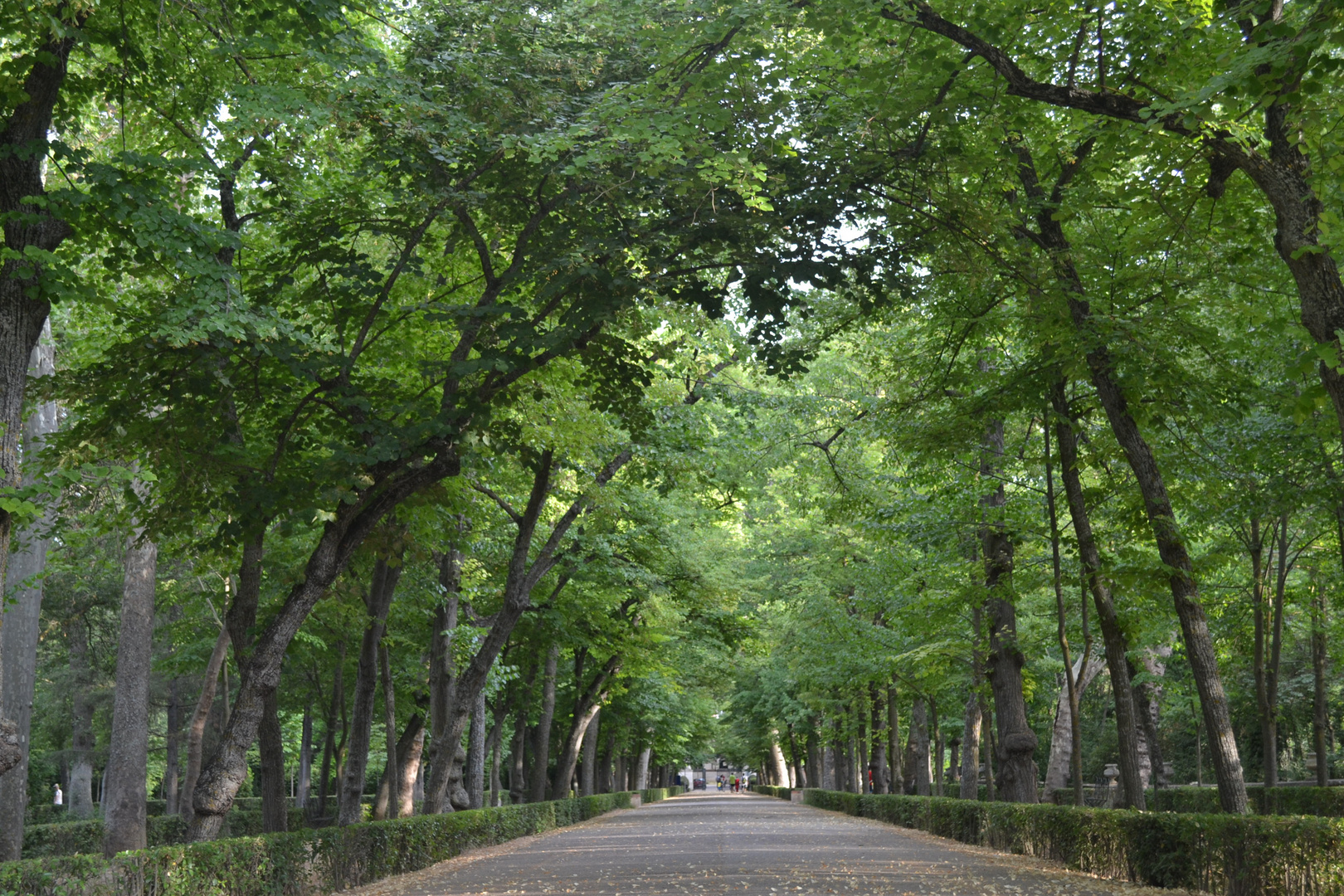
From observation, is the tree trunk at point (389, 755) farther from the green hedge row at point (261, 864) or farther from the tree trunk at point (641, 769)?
the tree trunk at point (641, 769)

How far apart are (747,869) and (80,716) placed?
2425 cm

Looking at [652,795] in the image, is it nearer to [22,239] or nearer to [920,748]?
[920,748]

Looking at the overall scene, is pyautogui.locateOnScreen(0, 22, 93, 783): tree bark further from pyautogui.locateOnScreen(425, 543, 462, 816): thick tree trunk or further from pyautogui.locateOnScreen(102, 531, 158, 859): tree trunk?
pyautogui.locateOnScreen(425, 543, 462, 816): thick tree trunk

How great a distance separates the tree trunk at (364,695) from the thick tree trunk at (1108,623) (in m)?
10.1

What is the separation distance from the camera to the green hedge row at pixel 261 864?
8609 millimetres

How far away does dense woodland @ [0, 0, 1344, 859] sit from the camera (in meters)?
8.46

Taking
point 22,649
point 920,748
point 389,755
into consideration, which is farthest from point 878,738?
point 22,649

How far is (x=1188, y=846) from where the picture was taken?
10703mm

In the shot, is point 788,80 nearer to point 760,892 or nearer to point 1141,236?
point 1141,236

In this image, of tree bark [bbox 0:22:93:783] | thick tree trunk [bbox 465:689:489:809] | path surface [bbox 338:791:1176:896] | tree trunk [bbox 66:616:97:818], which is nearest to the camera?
tree bark [bbox 0:22:93:783]

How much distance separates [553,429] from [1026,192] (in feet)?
22.4

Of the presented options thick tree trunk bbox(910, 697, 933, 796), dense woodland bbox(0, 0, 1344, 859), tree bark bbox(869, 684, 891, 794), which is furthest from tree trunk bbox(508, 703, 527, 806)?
dense woodland bbox(0, 0, 1344, 859)

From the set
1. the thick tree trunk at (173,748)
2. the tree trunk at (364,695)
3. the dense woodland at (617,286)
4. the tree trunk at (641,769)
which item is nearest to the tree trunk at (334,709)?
the thick tree trunk at (173,748)

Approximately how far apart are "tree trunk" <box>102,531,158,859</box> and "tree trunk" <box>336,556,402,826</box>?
3.06m
